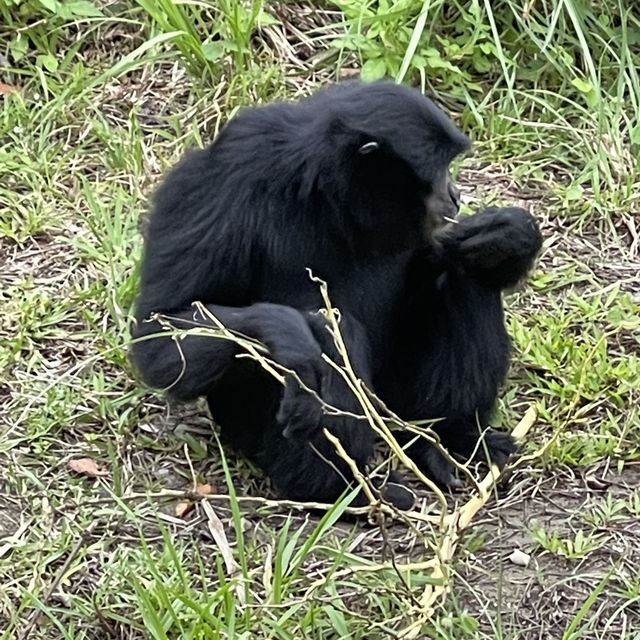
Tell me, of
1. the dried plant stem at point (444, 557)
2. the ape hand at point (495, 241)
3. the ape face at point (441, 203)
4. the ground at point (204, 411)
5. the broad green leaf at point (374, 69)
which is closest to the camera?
the dried plant stem at point (444, 557)

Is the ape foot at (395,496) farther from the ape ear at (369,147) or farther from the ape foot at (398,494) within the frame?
the ape ear at (369,147)

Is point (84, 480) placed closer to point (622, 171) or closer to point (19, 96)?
point (19, 96)

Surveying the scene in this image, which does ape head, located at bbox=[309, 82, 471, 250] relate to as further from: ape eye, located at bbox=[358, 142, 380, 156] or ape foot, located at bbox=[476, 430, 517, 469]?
ape foot, located at bbox=[476, 430, 517, 469]

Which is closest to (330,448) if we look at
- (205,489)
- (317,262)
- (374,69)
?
A: (205,489)

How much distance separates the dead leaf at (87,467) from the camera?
4.43m

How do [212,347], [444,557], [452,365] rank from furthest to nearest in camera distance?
1. [452,365]
2. [212,347]
3. [444,557]

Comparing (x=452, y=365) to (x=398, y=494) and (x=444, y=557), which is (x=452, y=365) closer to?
(x=398, y=494)

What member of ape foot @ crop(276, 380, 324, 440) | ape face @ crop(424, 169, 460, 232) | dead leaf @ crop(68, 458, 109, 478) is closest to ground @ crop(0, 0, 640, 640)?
dead leaf @ crop(68, 458, 109, 478)

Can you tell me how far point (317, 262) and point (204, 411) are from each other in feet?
2.54

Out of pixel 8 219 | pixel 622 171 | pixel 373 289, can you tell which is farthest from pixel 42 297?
pixel 622 171

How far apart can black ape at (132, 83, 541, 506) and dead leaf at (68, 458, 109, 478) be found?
36 cm

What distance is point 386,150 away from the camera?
4.10 m

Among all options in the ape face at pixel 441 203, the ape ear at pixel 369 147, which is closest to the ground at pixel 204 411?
the ape face at pixel 441 203

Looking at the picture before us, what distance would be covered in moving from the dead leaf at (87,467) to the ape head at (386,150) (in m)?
1.14
